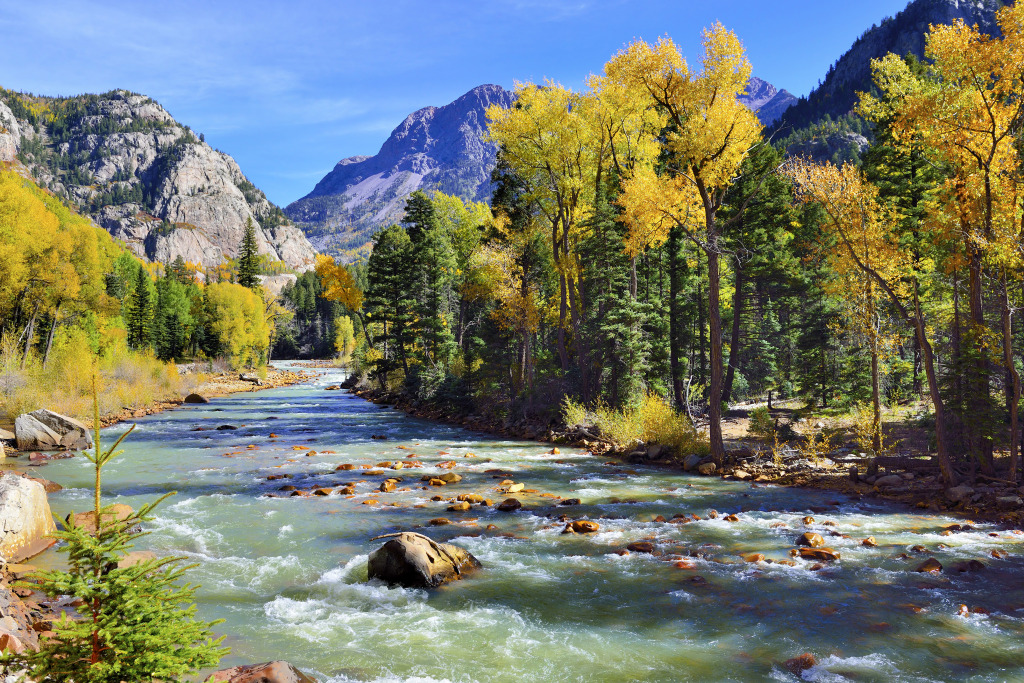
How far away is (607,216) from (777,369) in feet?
68.4

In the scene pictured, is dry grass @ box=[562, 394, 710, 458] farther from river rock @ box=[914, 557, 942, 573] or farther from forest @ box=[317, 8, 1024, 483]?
river rock @ box=[914, 557, 942, 573]

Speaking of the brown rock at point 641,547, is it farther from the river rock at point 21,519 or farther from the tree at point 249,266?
the tree at point 249,266

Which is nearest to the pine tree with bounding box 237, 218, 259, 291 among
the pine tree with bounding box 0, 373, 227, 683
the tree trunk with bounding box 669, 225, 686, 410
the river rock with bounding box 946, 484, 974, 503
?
the tree trunk with bounding box 669, 225, 686, 410

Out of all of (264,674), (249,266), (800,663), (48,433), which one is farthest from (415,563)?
(249,266)

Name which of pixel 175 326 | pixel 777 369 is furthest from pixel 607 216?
pixel 175 326

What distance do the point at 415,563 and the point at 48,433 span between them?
771 inches

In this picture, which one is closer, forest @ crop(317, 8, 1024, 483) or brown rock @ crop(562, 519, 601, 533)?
brown rock @ crop(562, 519, 601, 533)

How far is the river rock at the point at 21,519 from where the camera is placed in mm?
9000

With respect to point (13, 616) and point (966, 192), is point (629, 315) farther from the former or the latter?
point (13, 616)

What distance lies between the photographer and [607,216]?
2525 cm

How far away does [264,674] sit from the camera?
18.1 ft

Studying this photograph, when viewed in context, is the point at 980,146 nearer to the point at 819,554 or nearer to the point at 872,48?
the point at 819,554

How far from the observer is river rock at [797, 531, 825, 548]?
10.3 metres

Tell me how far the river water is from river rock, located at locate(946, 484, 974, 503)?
1198 millimetres
